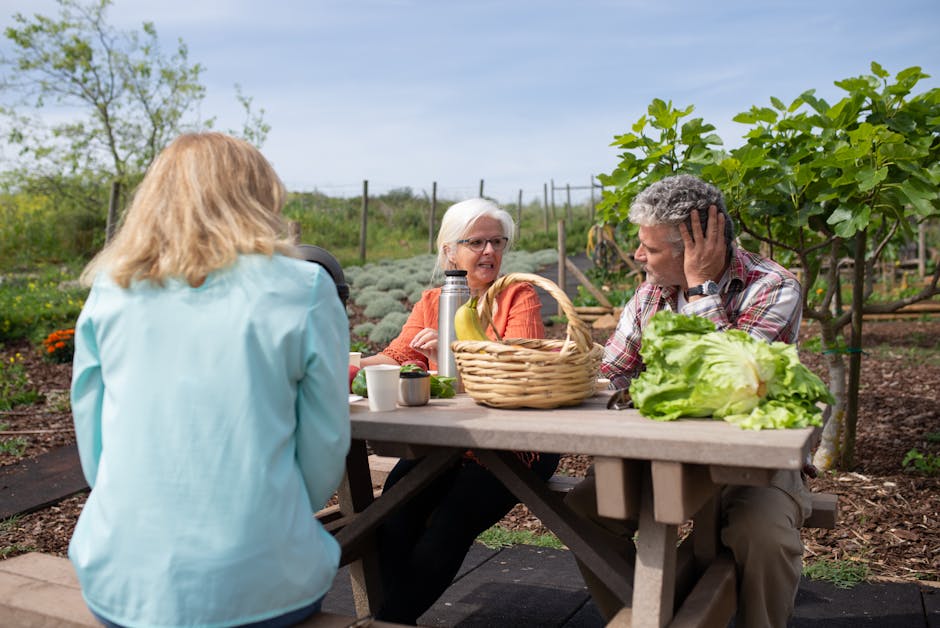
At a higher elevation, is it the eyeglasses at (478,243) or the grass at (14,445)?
the eyeglasses at (478,243)

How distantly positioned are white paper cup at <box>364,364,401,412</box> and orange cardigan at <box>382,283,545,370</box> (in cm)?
77

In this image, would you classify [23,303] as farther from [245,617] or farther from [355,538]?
[245,617]

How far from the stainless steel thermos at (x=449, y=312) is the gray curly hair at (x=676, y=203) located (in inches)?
23.4

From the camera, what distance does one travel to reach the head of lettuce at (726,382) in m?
1.85

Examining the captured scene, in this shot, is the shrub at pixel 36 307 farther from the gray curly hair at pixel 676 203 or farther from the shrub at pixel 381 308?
the gray curly hair at pixel 676 203

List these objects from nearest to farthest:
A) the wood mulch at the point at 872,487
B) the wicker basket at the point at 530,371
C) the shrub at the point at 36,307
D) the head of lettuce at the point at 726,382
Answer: the head of lettuce at the point at 726,382
the wicker basket at the point at 530,371
the wood mulch at the point at 872,487
the shrub at the point at 36,307

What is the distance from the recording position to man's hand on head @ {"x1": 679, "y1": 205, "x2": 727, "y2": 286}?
8.60 feet

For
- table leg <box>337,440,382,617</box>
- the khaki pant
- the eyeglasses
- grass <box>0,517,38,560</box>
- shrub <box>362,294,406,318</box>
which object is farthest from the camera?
shrub <box>362,294,406,318</box>

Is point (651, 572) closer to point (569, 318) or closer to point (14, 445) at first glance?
point (569, 318)

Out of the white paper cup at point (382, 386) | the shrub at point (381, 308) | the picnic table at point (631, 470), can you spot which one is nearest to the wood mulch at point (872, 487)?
the picnic table at point (631, 470)

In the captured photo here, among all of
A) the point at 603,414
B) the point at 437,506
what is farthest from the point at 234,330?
the point at 437,506

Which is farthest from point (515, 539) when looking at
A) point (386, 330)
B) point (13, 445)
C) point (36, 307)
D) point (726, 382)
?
point (36, 307)

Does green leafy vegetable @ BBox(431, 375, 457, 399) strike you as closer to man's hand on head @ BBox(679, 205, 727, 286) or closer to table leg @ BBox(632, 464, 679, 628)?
table leg @ BBox(632, 464, 679, 628)

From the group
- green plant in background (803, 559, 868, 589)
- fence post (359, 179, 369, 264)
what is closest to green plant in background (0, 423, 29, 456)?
green plant in background (803, 559, 868, 589)
